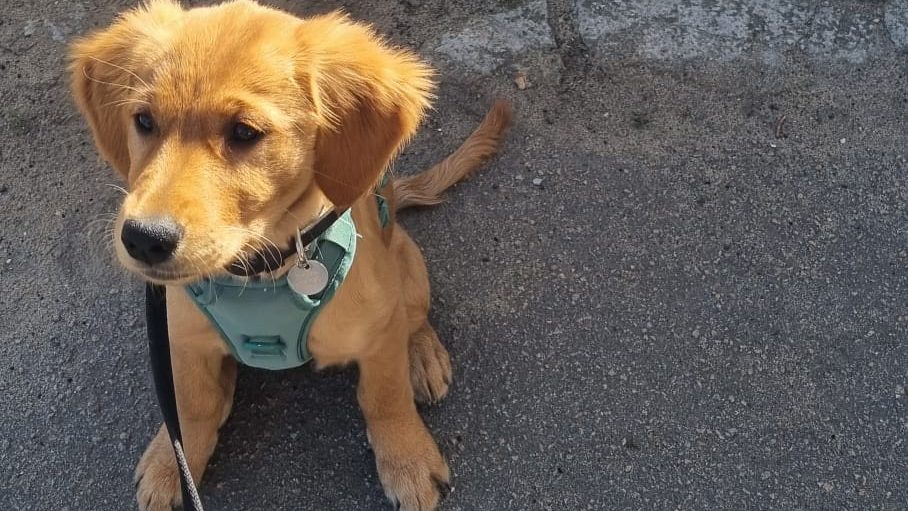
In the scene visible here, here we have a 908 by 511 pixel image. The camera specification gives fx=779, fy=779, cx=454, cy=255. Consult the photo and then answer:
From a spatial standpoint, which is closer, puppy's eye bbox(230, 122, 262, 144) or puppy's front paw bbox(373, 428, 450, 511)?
puppy's eye bbox(230, 122, 262, 144)

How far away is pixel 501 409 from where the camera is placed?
254 cm

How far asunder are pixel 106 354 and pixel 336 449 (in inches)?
34.2

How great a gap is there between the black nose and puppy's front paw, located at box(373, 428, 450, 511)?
110 cm

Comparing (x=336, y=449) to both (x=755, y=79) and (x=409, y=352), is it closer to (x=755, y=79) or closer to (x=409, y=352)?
(x=409, y=352)

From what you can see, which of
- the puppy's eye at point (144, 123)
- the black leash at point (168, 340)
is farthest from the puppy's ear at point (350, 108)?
the puppy's eye at point (144, 123)

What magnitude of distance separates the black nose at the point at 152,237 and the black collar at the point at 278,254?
291 mm

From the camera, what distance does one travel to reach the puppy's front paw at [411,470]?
2311 mm

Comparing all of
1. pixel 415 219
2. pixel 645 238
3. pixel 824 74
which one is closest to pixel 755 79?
pixel 824 74

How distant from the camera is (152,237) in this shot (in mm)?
1464

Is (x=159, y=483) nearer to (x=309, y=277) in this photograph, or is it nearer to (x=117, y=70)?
(x=309, y=277)

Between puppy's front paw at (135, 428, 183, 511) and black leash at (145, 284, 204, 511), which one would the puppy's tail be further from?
puppy's front paw at (135, 428, 183, 511)

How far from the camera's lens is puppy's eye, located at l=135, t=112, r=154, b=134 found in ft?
5.31

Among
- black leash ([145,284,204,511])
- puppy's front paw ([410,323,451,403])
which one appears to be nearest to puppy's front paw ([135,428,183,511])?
black leash ([145,284,204,511])

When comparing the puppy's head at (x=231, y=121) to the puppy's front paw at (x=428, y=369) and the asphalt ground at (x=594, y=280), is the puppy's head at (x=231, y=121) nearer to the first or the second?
the puppy's front paw at (x=428, y=369)
